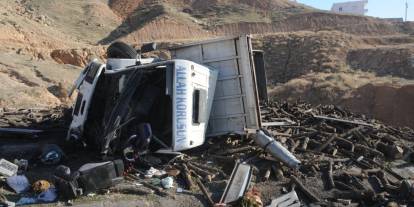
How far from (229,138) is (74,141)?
3018 millimetres

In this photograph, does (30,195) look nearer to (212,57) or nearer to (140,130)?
(140,130)

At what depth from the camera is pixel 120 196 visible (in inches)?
313

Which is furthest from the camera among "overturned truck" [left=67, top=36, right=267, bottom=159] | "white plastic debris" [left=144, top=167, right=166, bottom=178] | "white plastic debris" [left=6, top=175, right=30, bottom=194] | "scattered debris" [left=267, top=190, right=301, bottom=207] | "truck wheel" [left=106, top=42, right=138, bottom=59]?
"truck wheel" [left=106, top=42, right=138, bottom=59]

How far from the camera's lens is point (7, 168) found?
8414 millimetres

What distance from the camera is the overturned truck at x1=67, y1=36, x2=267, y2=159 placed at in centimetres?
930

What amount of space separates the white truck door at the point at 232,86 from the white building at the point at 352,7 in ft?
313

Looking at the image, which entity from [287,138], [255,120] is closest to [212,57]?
[255,120]

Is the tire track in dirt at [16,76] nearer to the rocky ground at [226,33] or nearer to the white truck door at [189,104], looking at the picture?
the rocky ground at [226,33]

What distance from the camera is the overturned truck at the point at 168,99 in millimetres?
9297

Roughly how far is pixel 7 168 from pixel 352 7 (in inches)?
4072

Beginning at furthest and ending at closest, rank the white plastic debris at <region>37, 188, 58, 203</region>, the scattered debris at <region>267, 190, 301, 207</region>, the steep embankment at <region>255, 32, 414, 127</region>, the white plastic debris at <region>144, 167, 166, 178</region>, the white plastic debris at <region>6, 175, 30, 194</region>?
the steep embankment at <region>255, 32, 414, 127</region>
the white plastic debris at <region>144, 167, 166, 178</region>
the scattered debris at <region>267, 190, 301, 207</region>
the white plastic debris at <region>6, 175, 30, 194</region>
the white plastic debris at <region>37, 188, 58, 203</region>

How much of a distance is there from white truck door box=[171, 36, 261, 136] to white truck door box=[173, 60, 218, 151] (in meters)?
0.63

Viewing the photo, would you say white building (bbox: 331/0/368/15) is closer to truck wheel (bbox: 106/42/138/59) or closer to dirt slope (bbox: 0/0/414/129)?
dirt slope (bbox: 0/0/414/129)

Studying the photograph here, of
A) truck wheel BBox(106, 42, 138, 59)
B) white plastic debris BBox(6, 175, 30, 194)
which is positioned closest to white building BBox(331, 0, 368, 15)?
truck wheel BBox(106, 42, 138, 59)
